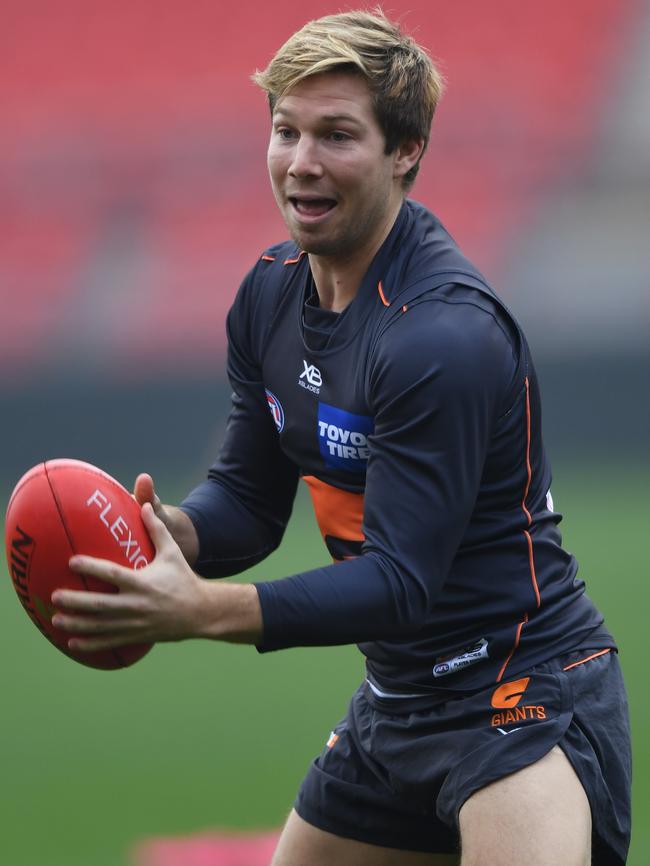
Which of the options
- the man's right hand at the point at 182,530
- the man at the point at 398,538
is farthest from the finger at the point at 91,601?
the man's right hand at the point at 182,530

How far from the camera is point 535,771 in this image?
2930 mm

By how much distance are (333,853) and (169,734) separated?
3.23 metres

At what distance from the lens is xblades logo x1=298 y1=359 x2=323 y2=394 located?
320cm

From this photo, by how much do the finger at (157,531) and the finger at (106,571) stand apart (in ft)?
0.34

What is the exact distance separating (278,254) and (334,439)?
642 millimetres

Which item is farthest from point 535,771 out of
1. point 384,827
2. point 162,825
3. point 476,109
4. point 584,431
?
point 476,109

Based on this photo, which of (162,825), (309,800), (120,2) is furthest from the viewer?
(120,2)

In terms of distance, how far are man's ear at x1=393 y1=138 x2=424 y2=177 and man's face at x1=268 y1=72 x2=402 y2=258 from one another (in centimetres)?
6

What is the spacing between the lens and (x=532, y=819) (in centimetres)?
283

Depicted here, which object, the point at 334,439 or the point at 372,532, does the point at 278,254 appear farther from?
the point at 372,532

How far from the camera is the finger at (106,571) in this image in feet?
8.42

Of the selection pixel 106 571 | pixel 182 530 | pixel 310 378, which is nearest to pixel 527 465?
pixel 310 378

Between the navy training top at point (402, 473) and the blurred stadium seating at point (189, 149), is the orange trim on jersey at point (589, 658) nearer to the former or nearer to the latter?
the navy training top at point (402, 473)

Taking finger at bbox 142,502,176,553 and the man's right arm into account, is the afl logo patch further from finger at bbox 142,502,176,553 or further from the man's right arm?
finger at bbox 142,502,176,553
